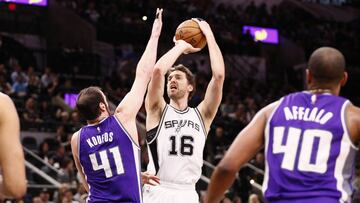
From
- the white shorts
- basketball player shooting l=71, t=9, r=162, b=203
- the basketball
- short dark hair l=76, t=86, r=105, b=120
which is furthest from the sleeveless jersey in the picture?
the basketball

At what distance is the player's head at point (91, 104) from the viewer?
233 inches

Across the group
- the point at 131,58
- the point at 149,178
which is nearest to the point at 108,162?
the point at 149,178

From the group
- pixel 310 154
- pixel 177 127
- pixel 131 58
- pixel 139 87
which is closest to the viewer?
pixel 310 154

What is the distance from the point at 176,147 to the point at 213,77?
83cm

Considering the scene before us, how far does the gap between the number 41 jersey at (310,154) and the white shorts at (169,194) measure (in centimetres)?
280

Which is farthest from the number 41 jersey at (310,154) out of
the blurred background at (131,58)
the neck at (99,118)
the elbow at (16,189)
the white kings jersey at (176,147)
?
the blurred background at (131,58)

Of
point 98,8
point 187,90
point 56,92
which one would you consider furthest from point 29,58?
point 187,90

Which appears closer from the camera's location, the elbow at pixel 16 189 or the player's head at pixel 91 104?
the elbow at pixel 16 189

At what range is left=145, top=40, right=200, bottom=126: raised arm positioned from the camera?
23.1ft

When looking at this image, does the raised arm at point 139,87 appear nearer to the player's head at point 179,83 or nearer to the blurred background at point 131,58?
the player's head at point 179,83

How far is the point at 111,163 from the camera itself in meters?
5.81

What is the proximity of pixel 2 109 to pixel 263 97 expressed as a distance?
21492mm

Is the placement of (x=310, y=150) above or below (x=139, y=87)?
below

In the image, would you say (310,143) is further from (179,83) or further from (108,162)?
(179,83)
